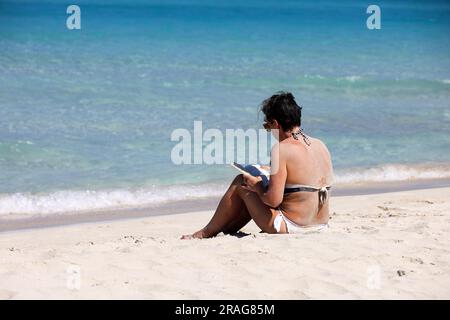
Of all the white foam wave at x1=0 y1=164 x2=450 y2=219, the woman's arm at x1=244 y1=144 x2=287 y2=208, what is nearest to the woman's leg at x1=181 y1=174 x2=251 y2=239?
the woman's arm at x1=244 y1=144 x2=287 y2=208

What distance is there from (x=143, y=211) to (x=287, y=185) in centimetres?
240

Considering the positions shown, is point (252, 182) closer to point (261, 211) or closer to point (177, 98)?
point (261, 211)

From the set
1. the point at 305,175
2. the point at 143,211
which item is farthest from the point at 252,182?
the point at 143,211

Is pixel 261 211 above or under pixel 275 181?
under

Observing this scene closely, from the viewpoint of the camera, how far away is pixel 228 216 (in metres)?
5.54

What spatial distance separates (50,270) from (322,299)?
62.8 inches

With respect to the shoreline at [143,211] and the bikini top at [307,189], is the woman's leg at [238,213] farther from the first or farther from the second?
the shoreline at [143,211]

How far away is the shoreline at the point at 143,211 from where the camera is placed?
22.7 feet

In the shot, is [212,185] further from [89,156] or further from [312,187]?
[312,187]

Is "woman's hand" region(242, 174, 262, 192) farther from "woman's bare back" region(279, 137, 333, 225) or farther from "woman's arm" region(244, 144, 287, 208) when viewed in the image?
"woman's bare back" region(279, 137, 333, 225)

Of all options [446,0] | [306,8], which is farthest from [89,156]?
[446,0]

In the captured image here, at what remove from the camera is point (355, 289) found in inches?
168

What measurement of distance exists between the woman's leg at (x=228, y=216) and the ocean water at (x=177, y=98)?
2.33ft

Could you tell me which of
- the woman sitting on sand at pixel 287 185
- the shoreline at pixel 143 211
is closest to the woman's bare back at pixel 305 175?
the woman sitting on sand at pixel 287 185
